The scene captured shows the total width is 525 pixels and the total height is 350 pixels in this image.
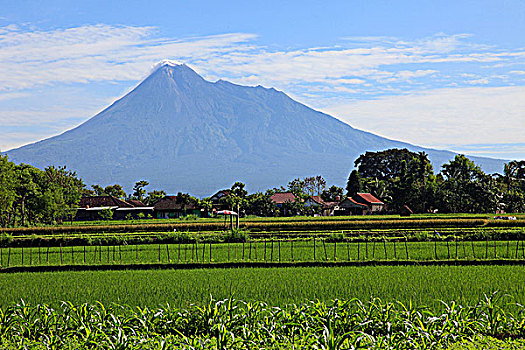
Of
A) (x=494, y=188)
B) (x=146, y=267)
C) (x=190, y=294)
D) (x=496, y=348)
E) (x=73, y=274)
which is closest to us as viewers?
(x=496, y=348)

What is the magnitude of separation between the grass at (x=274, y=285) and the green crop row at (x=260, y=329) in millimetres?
2878

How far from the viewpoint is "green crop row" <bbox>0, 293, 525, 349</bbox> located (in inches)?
272

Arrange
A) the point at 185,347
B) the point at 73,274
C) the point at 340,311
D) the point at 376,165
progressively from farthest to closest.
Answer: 1. the point at 376,165
2. the point at 73,274
3. the point at 340,311
4. the point at 185,347

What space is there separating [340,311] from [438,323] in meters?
1.38

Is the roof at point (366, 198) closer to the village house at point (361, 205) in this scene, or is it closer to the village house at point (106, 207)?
the village house at point (361, 205)

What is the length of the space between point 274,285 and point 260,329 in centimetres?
655

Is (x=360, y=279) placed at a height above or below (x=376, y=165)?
below

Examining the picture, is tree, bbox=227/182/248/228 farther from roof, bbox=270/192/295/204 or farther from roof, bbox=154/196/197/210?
roof, bbox=270/192/295/204

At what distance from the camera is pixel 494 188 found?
61.0 meters

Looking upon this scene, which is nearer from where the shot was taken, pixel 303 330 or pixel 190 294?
pixel 303 330

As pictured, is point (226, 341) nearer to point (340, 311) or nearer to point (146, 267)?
point (340, 311)

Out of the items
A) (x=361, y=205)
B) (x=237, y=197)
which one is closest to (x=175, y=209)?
(x=237, y=197)

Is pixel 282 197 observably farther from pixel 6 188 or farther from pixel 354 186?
pixel 6 188

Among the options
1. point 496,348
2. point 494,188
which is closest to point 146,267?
point 496,348
